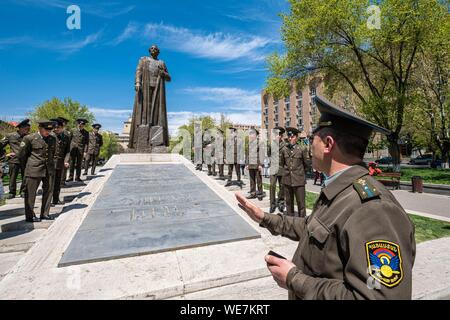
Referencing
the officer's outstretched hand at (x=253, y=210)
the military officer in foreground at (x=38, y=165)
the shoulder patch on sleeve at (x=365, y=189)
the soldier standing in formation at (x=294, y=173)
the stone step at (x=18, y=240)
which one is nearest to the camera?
the shoulder patch on sleeve at (x=365, y=189)

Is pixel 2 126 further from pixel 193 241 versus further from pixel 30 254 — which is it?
pixel 193 241

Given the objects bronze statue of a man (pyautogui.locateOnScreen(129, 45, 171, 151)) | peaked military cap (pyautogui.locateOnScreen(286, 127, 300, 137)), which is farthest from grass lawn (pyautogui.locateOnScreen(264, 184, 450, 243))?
bronze statue of a man (pyautogui.locateOnScreen(129, 45, 171, 151))

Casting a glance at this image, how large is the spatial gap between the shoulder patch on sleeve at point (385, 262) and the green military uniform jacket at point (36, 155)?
630 cm

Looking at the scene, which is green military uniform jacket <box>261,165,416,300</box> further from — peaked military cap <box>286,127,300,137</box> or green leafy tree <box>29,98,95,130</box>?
green leafy tree <box>29,98,95,130</box>

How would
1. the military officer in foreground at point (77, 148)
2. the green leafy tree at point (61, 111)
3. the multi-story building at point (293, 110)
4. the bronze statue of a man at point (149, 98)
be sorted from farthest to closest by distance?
1. the multi-story building at point (293, 110)
2. the green leafy tree at point (61, 111)
3. the bronze statue of a man at point (149, 98)
4. the military officer in foreground at point (77, 148)

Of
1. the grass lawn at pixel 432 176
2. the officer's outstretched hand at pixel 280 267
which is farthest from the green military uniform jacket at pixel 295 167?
the grass lawn at pixel 432 176

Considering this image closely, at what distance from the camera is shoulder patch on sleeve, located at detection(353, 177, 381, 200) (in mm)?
1225

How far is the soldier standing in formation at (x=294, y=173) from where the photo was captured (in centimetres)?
645

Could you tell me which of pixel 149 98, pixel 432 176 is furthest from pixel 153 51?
pixel 432 176

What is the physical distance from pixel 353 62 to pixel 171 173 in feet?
62.6

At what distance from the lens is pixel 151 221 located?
14.6ft

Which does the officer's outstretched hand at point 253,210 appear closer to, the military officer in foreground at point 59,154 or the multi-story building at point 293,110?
the military officer in foreground at point 59,154

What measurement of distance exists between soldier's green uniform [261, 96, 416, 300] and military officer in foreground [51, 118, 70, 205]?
7.33m

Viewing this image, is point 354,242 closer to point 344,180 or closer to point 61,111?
point 344,180
